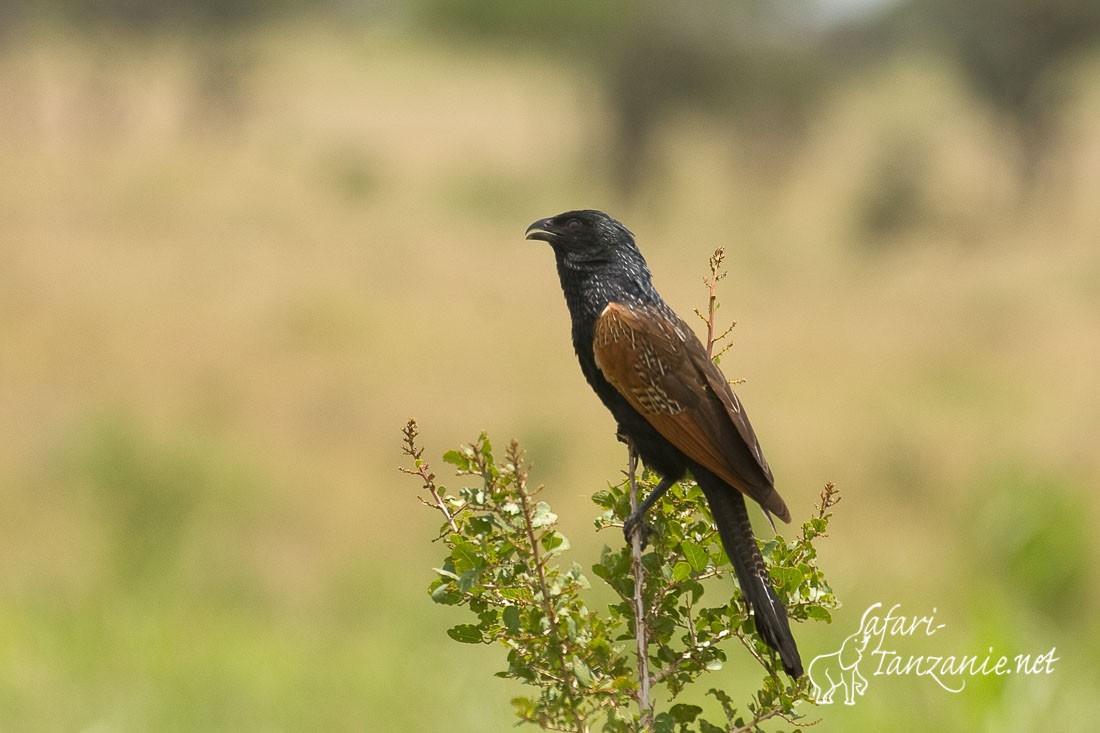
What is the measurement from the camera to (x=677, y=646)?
6445 mm

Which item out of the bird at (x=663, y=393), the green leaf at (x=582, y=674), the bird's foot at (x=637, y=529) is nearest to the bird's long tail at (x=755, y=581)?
the bird at (x=663, y=393)

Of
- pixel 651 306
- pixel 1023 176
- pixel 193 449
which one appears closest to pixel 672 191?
pixel 1023 176

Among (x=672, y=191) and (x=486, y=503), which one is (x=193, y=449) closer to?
(x=486, y=503)

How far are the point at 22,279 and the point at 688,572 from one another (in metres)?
11.5

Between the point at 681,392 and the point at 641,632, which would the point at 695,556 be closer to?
the point at 641,632

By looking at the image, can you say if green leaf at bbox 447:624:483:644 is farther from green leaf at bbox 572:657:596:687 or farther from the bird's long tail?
the bird's long tail

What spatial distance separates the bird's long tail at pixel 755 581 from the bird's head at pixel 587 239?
0.84 metres

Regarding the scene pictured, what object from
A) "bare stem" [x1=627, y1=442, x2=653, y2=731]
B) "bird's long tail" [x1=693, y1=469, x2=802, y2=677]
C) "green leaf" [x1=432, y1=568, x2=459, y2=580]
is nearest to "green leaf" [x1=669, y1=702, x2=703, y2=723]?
"bare stem" [x1=627, y1=442, x2=653, y2=731]

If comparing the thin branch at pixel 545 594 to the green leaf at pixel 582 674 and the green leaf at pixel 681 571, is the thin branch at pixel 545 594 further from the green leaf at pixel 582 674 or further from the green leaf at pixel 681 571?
the green leaf at pixel 681 571

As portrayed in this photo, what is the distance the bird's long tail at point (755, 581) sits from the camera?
7.22ft

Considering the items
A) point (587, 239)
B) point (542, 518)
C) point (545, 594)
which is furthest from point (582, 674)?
point (587, 239)

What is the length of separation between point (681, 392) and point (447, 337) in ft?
34.6

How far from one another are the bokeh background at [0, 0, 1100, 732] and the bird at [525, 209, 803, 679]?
1095mm

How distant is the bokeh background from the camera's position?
659cm
